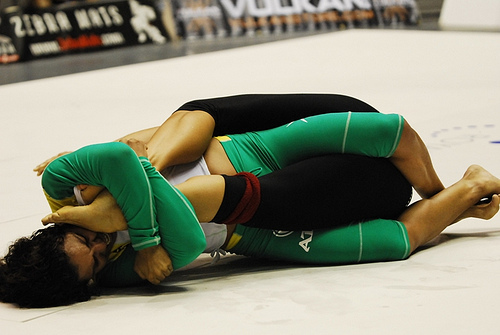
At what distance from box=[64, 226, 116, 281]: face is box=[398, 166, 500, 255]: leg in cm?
99

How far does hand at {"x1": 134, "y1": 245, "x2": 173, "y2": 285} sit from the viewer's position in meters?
2.14

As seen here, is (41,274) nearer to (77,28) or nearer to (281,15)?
(77,28)

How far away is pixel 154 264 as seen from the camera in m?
2.16

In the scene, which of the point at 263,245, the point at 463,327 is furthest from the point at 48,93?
the point at 463,327

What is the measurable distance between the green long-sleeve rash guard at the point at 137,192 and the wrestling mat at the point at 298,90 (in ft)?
0.57

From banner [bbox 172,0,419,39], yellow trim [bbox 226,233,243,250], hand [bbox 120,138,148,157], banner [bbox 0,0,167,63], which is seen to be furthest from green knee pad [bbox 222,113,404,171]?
banner [bbox 172,0,419,39]

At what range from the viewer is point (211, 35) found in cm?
1162

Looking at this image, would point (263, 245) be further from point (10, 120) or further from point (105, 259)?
point (10, 120)

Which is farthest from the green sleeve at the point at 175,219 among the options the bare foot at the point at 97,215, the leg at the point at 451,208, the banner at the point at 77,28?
the banner at the point at 77,28

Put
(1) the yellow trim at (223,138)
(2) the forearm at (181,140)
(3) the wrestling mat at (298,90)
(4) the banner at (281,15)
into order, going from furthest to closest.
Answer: (4) the banner at (281,15)
(1) the yellow trim at (223,138)
(2) the forearm at (181,140)
(3) the wrestling mat at (298,90)

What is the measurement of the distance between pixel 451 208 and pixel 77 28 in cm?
905

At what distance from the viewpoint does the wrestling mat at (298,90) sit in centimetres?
189

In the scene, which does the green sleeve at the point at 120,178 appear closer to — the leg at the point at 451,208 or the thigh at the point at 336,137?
the thigh at the point at 336,137

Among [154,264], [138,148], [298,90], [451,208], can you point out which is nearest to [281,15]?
[298,90]
